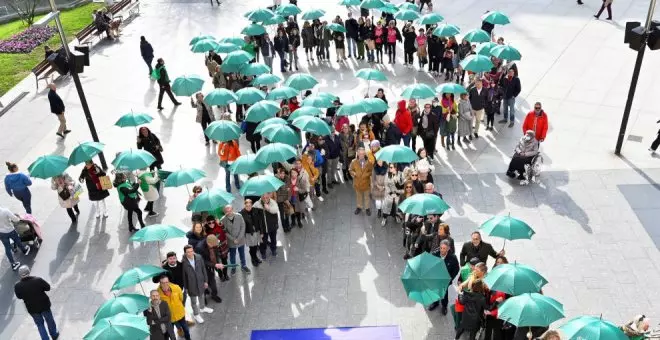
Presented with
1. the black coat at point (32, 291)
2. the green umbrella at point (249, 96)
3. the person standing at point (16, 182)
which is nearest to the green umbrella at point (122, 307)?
the black coat at point (32, 291)

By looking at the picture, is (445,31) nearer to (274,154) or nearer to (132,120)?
(274,154)

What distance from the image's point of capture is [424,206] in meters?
11.0

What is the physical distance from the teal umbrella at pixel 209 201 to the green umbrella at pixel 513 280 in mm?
4911

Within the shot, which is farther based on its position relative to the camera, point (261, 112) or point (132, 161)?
point (261, 112)

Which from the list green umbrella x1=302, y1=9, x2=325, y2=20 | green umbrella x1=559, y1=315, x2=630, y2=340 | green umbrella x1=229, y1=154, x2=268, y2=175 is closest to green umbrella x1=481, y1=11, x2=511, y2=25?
green umbrella x1=302, y1=9, x2=325, y2=20

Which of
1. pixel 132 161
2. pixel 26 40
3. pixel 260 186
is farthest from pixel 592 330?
pixel 26 40

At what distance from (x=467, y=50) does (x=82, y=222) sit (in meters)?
12.0

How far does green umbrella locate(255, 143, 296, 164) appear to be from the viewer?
1250 centimetres

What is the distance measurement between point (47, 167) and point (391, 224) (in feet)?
24.0

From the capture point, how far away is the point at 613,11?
25.3m

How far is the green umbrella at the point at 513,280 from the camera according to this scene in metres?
8.88

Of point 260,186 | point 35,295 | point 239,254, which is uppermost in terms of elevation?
point 260,186

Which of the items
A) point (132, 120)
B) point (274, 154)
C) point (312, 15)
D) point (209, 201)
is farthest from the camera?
point (312, 15)

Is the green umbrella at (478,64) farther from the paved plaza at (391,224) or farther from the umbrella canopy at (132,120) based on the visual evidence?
the umbrella canopy at (132,120)
